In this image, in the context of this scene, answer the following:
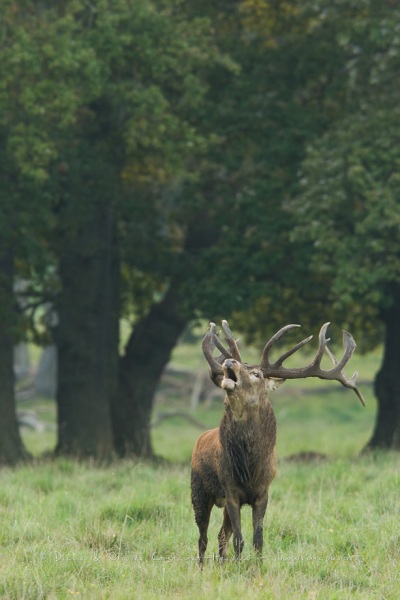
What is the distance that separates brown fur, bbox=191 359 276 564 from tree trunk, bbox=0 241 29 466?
11136 mm

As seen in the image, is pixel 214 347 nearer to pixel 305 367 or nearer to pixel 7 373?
pixel 305 367

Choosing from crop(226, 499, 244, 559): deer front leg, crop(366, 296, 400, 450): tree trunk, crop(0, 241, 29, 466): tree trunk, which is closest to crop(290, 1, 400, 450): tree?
crop(366, 296, 400, 450): tree trunk

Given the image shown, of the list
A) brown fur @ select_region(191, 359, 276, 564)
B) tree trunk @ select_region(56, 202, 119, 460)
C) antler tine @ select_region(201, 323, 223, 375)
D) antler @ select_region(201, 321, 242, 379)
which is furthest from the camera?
tree trunk @ select_region(56, 202, 119, 460)

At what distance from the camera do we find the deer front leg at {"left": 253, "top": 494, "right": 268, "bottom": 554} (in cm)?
970

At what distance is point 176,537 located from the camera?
1082cm

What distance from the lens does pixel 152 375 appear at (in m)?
24.7

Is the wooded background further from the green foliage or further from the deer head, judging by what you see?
the deer head

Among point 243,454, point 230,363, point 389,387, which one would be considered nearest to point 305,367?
point 243,454

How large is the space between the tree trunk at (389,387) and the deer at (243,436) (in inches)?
524

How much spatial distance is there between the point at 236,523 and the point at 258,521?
0.68 feet

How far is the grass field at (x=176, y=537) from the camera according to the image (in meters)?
8.70

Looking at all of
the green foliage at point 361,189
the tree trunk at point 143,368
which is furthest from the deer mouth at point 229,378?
the tree trunk at point 143,368

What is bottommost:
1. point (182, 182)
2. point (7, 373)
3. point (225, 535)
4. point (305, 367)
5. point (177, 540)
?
point (177, 540)

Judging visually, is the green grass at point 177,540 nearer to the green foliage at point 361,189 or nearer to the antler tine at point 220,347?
the antler tine at point 220,347
